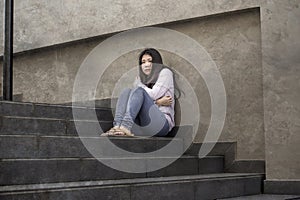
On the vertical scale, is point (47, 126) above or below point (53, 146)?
above

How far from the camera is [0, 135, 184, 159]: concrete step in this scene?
3096mm

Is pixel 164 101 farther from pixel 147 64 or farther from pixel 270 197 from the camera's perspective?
pixel 270 197

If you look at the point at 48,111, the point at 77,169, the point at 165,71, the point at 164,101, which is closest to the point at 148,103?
the point at 164,101

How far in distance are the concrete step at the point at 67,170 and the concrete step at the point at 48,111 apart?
91 cm

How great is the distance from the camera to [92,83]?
6078mm

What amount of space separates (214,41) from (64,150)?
2217mm

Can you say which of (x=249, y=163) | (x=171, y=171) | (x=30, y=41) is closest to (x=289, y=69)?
(x=249, y=163)

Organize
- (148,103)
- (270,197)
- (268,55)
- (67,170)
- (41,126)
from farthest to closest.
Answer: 1. (148,103)
2. (268,55)
3. (270,197)
4. (41,126)
5. (67,170)

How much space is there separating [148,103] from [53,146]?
141 centimetres

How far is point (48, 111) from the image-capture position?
163 inches

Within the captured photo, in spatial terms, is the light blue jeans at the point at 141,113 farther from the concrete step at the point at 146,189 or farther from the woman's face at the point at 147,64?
the concrete step at the point at 146,189

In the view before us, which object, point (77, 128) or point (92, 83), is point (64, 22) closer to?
point (92, 83)

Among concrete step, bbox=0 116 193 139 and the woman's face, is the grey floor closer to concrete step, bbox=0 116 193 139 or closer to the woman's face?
concrete step, bbox=0 116 193 139

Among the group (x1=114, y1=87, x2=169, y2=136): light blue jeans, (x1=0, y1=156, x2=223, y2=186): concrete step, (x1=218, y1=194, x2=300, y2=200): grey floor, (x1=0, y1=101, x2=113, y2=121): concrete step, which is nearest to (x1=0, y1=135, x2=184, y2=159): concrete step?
(x1=0, y1=156, x2=223, y2=186): concrete step
